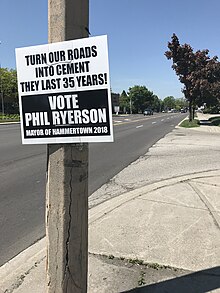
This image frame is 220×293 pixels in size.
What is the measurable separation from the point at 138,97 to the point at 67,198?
115m

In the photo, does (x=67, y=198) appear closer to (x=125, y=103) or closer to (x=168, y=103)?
(x=125, y=103)

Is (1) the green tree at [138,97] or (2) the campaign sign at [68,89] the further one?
(1) the green tree at [138,97]

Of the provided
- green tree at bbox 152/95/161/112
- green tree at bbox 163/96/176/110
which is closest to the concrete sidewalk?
green tree at bbox 152/95/161/112

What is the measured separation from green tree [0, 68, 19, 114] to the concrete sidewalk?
54084mm

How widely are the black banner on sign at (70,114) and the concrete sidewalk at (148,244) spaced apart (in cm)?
153

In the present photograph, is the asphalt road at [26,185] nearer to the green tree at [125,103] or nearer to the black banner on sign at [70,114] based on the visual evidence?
the black banner on sign at [70,114]

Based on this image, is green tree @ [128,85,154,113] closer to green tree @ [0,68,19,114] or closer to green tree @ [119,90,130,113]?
green tree @ [119,90,130,113]

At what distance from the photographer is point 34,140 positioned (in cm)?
221

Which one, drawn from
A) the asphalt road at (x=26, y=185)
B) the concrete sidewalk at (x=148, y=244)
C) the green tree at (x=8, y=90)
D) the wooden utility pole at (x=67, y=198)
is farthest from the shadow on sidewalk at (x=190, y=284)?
the green tree at (x=8, y=90)

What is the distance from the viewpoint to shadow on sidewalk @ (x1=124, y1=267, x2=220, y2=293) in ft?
8.98

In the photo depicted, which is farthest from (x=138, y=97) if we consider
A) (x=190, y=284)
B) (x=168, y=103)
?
(x=190, y=284)

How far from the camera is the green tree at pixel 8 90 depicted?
57.6 meters

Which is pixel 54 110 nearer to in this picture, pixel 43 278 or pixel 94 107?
pixel 94 107

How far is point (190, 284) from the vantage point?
284cm
